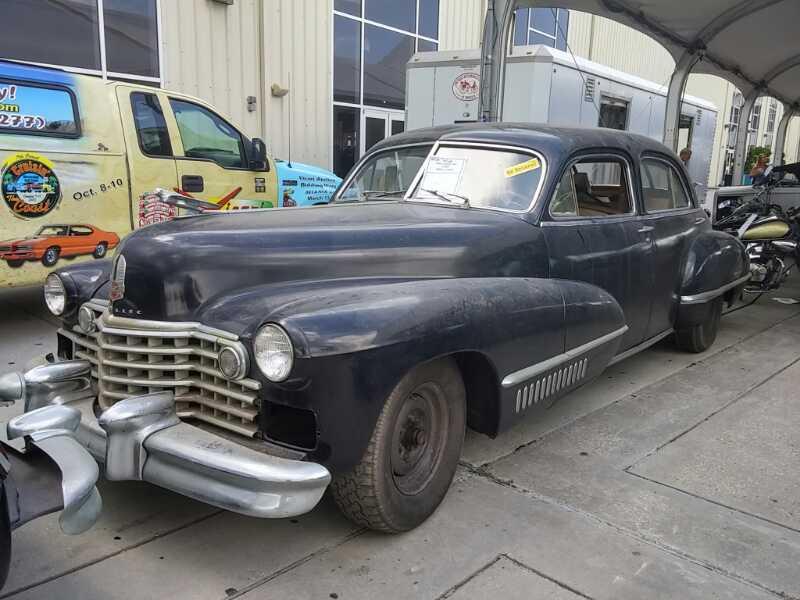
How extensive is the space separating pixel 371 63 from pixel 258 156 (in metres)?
6.22

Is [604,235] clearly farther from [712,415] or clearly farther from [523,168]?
[712,415]

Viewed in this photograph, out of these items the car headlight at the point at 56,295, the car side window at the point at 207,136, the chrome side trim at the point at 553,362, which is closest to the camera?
the chrome side trim at the point at 553,362

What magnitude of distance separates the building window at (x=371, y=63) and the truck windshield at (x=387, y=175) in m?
7.70

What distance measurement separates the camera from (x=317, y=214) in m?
3.38

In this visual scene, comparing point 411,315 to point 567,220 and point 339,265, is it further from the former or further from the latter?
point 567,220

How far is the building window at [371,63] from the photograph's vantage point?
11.9 meters

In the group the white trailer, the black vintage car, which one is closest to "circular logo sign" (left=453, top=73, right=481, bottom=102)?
the white trailer

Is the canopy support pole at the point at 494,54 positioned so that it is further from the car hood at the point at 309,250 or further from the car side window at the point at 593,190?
the car hood at the point at 309,250

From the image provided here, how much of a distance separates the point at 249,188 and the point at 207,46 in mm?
3708

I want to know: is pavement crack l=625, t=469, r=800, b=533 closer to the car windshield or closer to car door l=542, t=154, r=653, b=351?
car door l=542, t=154, r=653, b=351

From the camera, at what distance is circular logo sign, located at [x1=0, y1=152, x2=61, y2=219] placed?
5.20 metres

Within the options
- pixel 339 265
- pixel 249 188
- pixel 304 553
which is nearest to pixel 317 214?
pixel 339 265

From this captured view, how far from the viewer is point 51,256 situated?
5.56 metres

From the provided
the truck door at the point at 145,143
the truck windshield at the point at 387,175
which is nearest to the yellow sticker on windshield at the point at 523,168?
the truck windshield at the point at 387,175
